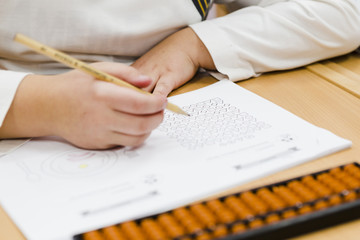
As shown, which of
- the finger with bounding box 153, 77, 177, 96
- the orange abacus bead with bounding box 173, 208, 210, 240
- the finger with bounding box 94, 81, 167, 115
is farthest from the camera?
the finger with bounding box 153, 77, 177, 96

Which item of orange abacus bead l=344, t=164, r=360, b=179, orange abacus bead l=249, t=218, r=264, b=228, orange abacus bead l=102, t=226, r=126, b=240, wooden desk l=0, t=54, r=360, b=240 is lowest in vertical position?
wooden desk l=0, t=54, r=360, b=240

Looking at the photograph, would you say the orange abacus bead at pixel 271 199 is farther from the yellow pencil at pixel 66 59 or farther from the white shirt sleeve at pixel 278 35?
the white shirt sleeve at pixel 278 35

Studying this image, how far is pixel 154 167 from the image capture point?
0.48 metres

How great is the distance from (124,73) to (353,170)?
26 centimetres

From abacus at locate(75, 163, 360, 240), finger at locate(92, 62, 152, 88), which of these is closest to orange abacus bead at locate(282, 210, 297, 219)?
abacus at locate(75, 163, 360, 240)

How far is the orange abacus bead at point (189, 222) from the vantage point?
1.18 feet

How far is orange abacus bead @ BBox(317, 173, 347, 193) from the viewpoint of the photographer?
40 centimetres

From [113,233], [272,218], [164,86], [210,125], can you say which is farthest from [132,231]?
[164,86]

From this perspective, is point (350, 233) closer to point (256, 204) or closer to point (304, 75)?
point (256, 204)

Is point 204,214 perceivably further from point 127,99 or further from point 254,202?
point 127,99

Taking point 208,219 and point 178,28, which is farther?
point 178,28

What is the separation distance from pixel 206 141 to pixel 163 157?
6 cm

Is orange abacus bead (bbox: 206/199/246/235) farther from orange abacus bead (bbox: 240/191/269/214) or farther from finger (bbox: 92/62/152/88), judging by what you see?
finger (bbox: 92/62/152/88)

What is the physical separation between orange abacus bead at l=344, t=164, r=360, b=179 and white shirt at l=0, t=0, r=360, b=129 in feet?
0.95
